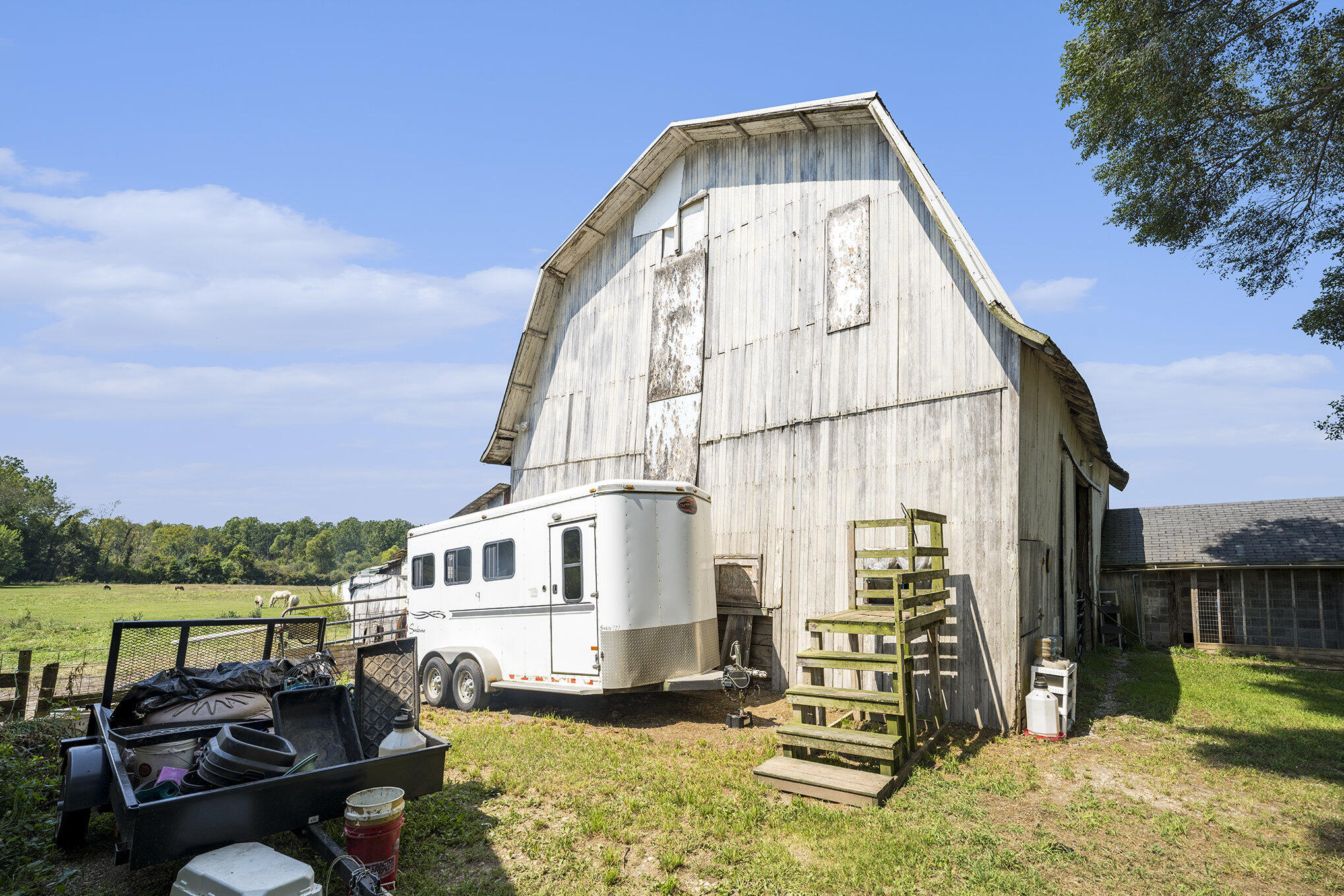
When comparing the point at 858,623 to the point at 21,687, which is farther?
the point at 21,687

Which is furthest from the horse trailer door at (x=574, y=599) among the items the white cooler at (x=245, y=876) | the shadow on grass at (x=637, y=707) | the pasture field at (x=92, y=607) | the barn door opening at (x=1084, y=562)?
the pasture field at (x=92, y=607)

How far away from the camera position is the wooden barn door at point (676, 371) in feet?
42.8

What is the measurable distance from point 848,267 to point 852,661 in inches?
245

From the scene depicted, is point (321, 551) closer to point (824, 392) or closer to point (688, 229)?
point (688, 229)

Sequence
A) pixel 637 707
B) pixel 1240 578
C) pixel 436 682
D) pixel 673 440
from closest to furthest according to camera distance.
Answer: pixel 637 707 < pixel 436 682 < pixel 673 440 < pixel 1240 578

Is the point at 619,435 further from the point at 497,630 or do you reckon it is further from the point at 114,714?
the point at 114,714

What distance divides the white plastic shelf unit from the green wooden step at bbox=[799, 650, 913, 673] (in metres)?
2.39

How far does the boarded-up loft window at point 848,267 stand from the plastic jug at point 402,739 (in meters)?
8.30

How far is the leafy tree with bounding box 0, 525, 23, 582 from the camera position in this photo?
56438mm

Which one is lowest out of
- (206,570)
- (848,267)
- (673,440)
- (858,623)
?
(206,570)

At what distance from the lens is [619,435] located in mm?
14336

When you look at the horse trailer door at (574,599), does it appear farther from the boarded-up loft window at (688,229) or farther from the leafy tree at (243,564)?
the leafy tree at (243,564)

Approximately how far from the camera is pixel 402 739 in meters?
5.28

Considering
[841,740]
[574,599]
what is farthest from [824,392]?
[841,740]
